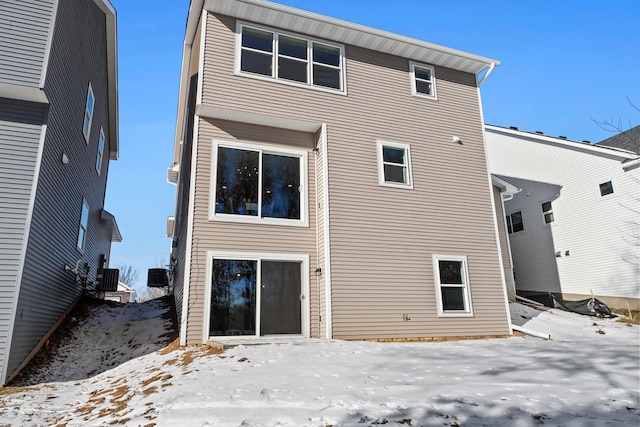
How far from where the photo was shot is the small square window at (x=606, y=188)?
54.6 feet

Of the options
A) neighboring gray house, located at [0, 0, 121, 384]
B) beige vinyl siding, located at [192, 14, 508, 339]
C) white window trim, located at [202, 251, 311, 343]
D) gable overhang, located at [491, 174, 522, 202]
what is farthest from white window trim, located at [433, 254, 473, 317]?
neighboring gray house, located at [0, 0, 121, 384]

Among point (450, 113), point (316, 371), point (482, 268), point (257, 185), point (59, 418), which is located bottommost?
point (59, 418)

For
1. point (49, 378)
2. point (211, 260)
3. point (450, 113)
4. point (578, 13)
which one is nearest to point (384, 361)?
point (211, 260)

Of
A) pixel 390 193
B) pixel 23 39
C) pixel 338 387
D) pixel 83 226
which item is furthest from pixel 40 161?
pixel 390 193

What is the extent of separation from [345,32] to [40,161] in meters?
7.75

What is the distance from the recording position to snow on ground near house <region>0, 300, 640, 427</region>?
433 centimetres

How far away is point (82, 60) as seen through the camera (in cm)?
1101

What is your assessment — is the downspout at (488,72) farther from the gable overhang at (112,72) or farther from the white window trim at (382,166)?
the gable overhang at (112,72)

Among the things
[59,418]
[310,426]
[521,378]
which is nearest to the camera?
[310,426]

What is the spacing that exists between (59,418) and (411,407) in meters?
4.39

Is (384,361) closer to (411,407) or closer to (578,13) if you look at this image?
(411,407)

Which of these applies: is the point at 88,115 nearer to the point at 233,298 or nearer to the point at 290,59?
the point at 290,59

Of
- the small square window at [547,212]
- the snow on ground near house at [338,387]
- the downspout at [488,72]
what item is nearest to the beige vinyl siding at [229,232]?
the snow on ground near house at [338,387]

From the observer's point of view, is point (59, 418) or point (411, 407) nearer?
point (411, 407)
